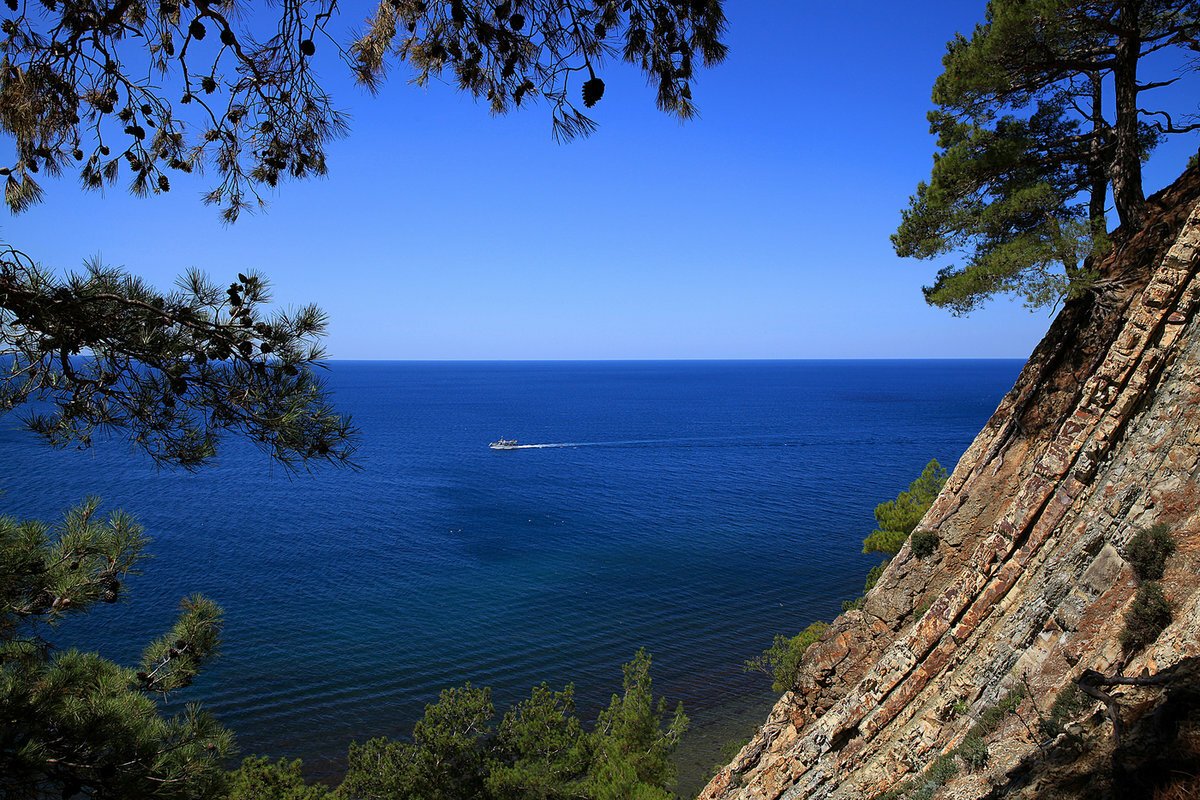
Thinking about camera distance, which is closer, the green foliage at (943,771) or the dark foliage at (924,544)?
the green foliage at (943,771)

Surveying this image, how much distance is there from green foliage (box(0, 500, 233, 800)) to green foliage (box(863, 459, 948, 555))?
76.8 ft

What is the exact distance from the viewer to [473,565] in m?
45.6

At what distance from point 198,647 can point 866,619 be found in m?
14.1

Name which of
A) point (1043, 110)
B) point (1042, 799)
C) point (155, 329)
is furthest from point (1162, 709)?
point (1043, 110)

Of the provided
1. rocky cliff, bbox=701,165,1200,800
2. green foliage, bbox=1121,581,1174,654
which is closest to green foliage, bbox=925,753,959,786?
rocky cliff, bbox=701,165,1200,800

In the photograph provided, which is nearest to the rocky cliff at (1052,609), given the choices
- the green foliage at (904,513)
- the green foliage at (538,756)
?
the green foliage at (538,756)

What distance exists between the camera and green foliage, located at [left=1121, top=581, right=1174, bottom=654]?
317 inches

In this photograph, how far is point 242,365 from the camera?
6.39 meters

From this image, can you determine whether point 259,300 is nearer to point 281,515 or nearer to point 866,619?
point 866,619

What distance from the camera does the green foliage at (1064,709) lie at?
7957 mm

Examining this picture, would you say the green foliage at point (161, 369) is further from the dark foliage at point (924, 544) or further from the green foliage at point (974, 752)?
the dark foliage at point (924, 544)

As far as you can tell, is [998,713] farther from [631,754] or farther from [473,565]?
[473,565]

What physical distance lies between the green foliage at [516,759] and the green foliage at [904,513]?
11413 millimetres

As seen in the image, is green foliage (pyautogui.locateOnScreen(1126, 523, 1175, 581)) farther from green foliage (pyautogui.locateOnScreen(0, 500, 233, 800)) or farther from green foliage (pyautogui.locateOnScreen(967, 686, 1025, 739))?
green foliage (pyautogui.locateOnScreen(0, 500, 233, 800))
